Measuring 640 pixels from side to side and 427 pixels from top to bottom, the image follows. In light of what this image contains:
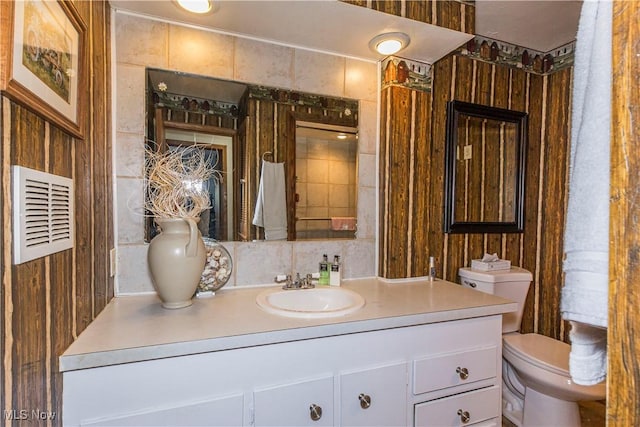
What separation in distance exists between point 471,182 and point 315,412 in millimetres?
1621

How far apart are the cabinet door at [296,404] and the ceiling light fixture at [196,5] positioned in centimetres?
146

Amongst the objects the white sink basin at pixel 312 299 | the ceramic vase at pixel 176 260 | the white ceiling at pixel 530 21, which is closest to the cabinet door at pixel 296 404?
the white sink basin at pixel 312 299

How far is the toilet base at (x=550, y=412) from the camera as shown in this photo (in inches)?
60.6

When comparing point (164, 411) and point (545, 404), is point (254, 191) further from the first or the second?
point (545, 404)

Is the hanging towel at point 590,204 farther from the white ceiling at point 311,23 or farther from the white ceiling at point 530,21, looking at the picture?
the white ceiling at point 530,21

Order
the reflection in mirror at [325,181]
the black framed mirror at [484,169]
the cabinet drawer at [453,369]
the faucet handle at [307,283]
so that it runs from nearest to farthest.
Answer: the cabinet drawer at [453,369]
the faucet handle at [307,283]
the reflection in mirror at [325,181]
the black framed mirror at [484,169]

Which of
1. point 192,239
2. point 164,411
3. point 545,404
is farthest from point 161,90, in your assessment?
point 545,404

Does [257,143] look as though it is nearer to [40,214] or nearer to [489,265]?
[40,214]

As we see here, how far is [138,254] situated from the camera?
4.54ft

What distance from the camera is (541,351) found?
65.1 inches

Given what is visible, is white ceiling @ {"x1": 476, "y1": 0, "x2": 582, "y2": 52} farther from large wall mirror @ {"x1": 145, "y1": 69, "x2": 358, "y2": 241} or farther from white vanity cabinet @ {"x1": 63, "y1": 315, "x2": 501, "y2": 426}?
white vanity cabinet @ {"x1": 63, "y1": 315, "x2": 501, "y2": 426}

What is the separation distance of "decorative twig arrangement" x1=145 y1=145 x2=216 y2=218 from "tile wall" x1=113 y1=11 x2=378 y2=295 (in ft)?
→ 0.24

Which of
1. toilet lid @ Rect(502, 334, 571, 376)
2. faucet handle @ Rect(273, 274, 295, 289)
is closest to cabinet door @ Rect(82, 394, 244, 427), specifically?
faucet handle @ Rect(273, 274, 295, 289)

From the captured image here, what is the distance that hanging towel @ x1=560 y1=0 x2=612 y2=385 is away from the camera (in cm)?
41
